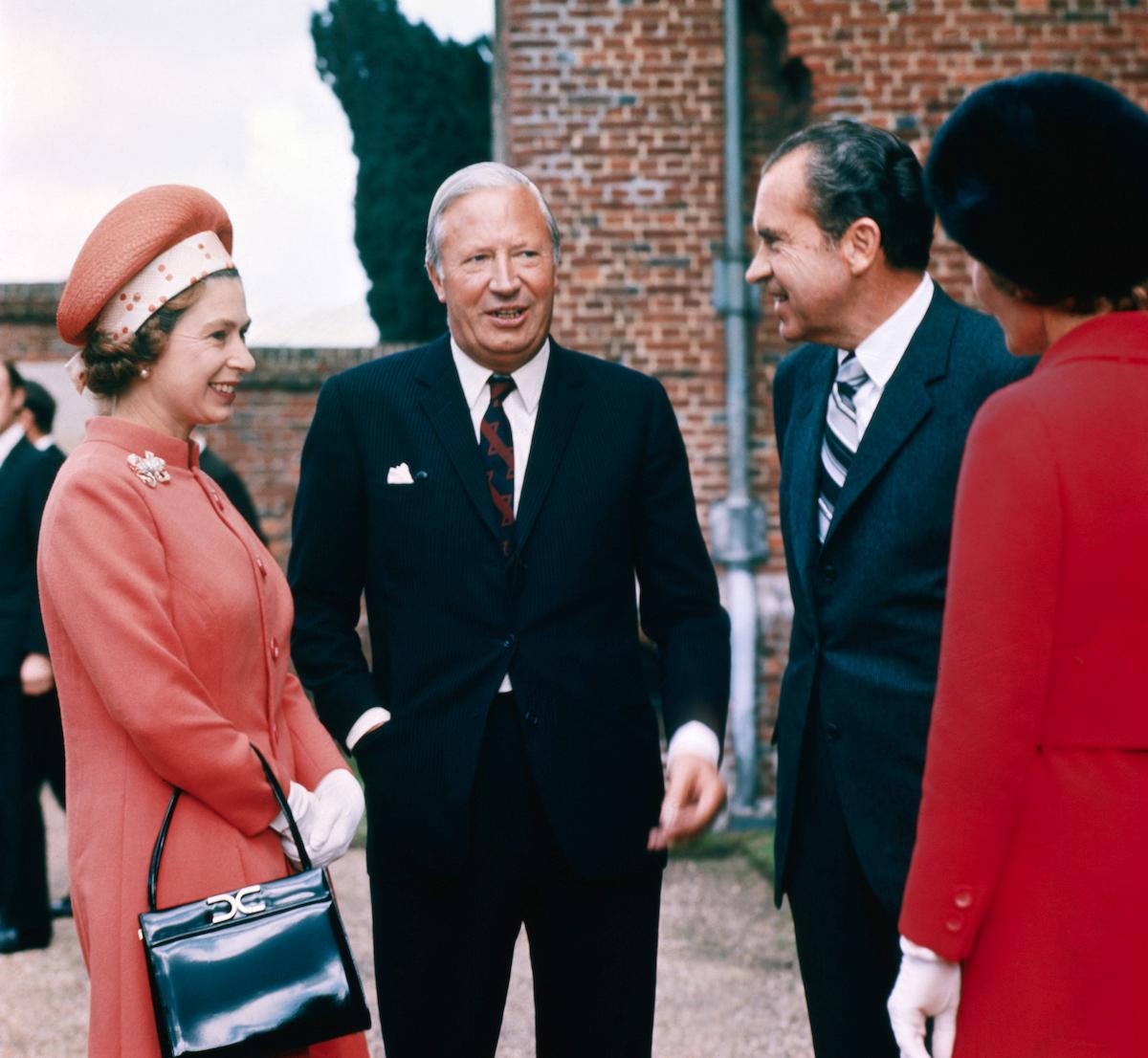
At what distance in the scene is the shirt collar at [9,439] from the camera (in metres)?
5.19

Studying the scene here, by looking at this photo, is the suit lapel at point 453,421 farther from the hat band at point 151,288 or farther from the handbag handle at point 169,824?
the handbag handle at point 169,824

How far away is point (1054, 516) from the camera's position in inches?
64.1

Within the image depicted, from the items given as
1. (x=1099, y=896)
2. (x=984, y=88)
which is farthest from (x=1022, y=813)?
(x=984, y=88)

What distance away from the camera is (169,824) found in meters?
2.16

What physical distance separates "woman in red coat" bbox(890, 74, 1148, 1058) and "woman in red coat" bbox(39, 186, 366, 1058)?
1.11 metres

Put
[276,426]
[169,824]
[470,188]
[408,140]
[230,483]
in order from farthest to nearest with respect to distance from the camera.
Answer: [408,140] → [276,426] → [230,483] → [470,188] → [169,824]

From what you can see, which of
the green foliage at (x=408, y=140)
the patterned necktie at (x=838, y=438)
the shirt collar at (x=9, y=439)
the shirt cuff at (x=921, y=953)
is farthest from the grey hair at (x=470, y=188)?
the green foliage at (x=408, y=140)

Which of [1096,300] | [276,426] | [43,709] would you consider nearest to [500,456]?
[1096,300]

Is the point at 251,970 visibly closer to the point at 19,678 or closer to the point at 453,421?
the point at 453,421

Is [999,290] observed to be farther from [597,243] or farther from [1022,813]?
[597,243]

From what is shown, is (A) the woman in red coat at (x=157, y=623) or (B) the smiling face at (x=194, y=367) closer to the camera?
(A) the woman in red coat at (x=157, y=623)

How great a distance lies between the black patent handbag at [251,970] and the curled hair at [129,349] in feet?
2.39

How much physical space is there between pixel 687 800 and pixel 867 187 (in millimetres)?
1184

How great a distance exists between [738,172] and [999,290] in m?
5.07
